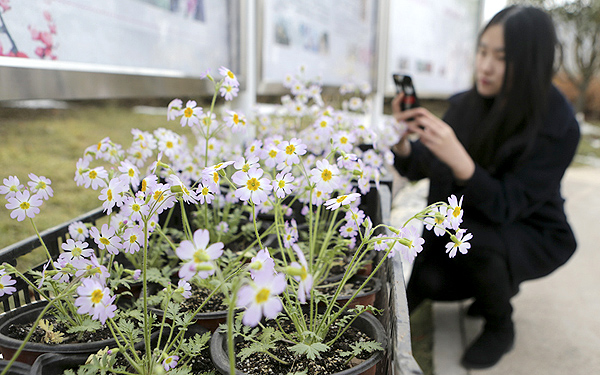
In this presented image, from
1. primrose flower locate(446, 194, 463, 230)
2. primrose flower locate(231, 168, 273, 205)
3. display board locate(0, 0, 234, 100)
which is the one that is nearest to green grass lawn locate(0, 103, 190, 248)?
display board locate(0, 0, 234, 100)

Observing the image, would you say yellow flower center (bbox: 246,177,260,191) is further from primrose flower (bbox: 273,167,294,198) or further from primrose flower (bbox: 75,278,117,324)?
primrose flower (bbox: 75,278,117,324)

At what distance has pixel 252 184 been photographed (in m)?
0.61

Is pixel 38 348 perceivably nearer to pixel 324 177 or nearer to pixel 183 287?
pixel 183 287

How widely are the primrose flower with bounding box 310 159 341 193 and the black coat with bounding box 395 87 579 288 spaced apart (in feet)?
3.22

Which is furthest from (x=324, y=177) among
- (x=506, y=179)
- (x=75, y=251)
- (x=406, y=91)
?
(x=506, y=179)

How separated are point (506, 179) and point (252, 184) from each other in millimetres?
1315

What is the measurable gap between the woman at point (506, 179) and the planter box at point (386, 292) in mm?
458

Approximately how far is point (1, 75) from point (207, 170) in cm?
61

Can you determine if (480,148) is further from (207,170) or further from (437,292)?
(207,170)

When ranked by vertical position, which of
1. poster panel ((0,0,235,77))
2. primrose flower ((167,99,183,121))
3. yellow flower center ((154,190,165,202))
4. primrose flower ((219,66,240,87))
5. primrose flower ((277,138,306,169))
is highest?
poster panel ((0,0,235,77))

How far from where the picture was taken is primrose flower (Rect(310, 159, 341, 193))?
2.14 ft

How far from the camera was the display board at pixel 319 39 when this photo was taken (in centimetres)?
193

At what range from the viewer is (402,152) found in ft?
6.09

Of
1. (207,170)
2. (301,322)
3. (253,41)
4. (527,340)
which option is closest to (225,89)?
(207,170)
